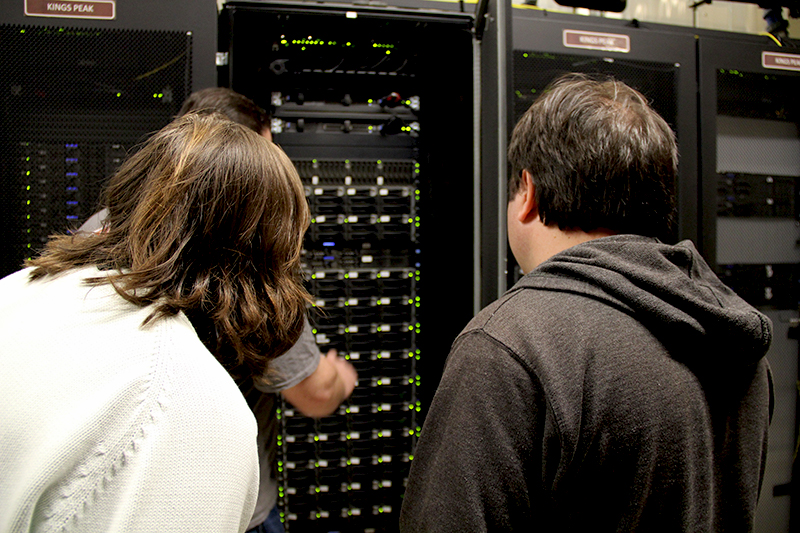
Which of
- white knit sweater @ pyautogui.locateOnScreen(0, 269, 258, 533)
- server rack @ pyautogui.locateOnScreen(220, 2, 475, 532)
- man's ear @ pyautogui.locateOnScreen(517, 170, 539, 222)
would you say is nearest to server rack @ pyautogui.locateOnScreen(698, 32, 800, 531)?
server rack @ pyautogui.locateOnScreen(220, 2, 475, 532)

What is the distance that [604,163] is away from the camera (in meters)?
0.81

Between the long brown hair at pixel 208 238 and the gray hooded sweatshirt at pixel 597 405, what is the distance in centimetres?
36

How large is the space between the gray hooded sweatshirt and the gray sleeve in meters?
0.59

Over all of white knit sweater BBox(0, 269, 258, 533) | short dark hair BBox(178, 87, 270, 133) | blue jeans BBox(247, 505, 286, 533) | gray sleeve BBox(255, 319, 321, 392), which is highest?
short dark hair BBox(178, 87, 270, 133)

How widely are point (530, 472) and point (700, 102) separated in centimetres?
161

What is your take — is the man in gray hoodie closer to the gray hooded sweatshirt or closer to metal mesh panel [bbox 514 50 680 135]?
the gray hooded sweatshirt

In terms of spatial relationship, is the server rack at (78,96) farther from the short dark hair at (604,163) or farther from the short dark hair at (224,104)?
the short dark hair at (604,163)

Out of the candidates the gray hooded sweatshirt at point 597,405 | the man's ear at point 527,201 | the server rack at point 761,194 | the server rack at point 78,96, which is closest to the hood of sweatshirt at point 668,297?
the gray hooded sweatshirt at point 597,405

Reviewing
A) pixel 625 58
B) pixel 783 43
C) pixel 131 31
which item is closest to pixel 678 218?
pixel 625 58

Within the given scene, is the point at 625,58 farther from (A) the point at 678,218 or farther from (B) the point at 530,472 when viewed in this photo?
(B) the point at 530,472

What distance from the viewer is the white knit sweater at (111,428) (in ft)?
1.56

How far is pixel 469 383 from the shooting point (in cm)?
70

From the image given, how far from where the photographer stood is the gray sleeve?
1190mm

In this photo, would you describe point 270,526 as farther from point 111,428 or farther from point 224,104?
point 224,104
